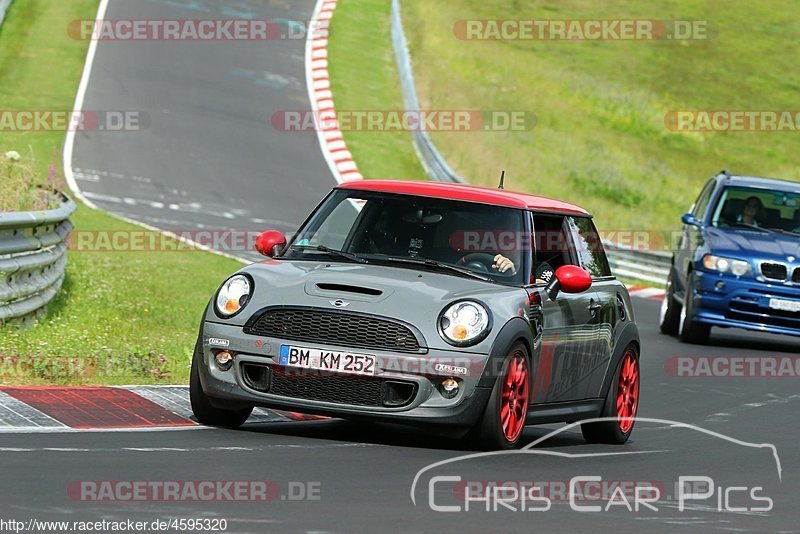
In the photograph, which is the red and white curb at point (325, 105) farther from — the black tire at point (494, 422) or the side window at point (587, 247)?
the black tire at point (494, 422)

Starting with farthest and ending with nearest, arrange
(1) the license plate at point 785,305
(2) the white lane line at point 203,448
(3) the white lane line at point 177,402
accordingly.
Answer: (1) the license plate at point 785,305
(3) the white lane line at point 177,402
(2) the white lane line at point 203,448

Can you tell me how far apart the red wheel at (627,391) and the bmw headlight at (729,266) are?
23.4 feet

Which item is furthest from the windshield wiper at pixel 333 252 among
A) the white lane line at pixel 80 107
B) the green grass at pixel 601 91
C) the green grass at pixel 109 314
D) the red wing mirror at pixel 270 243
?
the green grass at pixel 601 91

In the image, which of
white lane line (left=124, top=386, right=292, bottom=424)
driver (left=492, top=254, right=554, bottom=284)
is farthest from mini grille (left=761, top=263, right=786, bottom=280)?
white lane line (left=124, top=386, right=292, bottom=424)

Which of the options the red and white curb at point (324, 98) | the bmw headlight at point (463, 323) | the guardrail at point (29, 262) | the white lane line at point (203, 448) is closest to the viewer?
the white lane line at point (203, 448)

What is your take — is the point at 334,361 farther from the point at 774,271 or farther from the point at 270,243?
the point at 774,271

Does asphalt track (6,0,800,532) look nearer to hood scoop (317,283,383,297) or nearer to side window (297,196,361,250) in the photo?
hood scoop (317,283,383,297)

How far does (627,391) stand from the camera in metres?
11.3

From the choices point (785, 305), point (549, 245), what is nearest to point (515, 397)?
point (549, 245)

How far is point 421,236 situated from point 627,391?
2.16 metres

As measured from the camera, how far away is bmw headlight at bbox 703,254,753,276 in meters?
18.3

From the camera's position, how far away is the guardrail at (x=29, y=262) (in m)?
12.8

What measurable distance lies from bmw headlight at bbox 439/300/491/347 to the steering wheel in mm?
705

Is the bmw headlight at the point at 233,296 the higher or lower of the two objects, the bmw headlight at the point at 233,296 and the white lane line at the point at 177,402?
the higher
